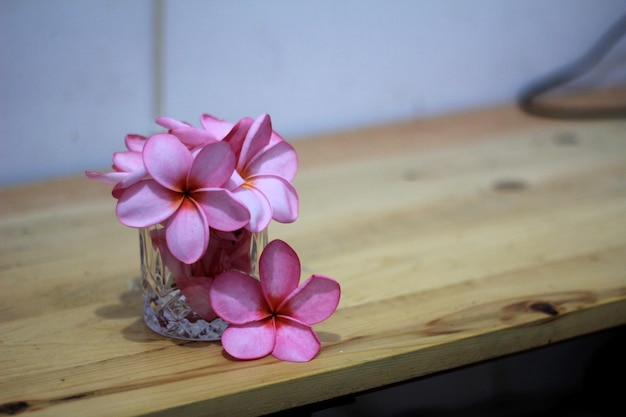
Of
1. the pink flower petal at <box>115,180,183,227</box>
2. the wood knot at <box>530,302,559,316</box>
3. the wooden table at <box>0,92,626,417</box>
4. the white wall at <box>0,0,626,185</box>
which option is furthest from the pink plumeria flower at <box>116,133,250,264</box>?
the white wall at <box>0,0,626,185</box>

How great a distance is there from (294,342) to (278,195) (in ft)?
0.38

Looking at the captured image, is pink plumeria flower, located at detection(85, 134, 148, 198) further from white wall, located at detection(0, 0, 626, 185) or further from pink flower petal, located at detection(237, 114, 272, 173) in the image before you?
white wall, located at detection(0, 0, 626, 185)

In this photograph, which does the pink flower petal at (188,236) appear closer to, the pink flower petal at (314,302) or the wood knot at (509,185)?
the pink flower petal at (314,302)

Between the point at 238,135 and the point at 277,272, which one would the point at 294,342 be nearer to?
the point at 277,272

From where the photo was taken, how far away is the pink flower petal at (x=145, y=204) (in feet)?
1.88

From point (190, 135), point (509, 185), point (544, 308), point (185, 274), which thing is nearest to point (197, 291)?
point (185, 274)

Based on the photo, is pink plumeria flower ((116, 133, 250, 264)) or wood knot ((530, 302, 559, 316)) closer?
pink plumeria flower ((116, 133, 250, 264))

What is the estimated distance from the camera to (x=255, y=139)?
61 centimetres

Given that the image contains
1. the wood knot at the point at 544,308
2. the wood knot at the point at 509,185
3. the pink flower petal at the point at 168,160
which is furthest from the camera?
the wood knot at the point at 509,185

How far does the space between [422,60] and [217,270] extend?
2.43 ft

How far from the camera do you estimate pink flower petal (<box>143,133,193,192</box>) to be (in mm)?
571

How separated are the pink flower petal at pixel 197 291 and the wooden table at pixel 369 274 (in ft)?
0.12

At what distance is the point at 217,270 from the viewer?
623mm

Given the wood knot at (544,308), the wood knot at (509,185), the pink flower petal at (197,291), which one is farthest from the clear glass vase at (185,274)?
the wood knot at (509,185)
